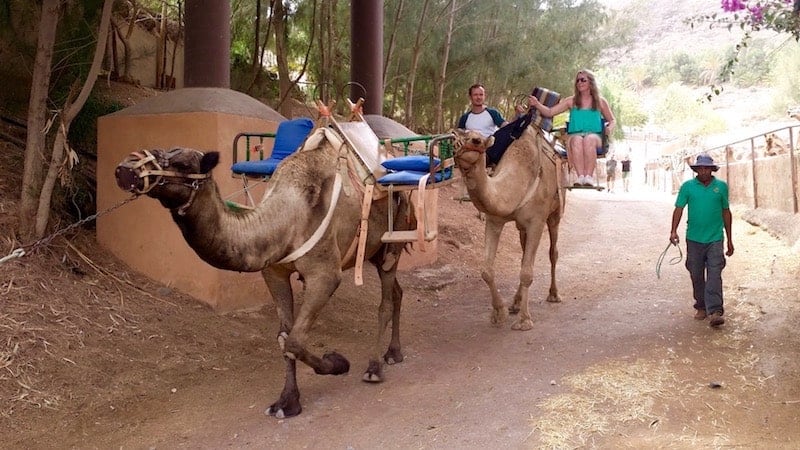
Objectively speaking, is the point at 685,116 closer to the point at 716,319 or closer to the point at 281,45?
the point at 281,45

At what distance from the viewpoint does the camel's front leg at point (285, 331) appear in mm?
5125

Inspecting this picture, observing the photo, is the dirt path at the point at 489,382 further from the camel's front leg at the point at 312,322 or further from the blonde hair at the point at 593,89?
the blonde hair at the point at 593,89

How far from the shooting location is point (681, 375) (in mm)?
5605

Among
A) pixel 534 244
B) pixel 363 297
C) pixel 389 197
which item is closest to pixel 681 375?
pixel 534 244

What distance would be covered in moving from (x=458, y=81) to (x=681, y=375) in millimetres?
12878

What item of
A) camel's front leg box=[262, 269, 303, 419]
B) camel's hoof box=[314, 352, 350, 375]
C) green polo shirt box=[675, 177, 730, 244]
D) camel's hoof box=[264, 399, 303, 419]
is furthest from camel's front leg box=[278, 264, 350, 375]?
green polo shirt box=[675, 177, 730, 244]

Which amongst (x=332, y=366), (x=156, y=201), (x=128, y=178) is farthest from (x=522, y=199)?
(x=128, y=178)

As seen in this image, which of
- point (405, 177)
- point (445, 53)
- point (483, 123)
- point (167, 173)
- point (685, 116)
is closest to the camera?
point (167, 173)

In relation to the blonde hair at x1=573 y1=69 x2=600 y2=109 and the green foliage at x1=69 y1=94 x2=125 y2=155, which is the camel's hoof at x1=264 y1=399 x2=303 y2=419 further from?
the green foliage at x1=69 y1=94 x2=125 y2=155

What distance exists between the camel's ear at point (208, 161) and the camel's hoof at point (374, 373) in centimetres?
272

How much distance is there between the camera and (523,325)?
7.30 metres

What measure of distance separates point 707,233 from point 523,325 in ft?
7.24

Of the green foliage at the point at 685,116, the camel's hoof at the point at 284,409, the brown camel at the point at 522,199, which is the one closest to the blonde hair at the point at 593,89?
the brown camel at the point at 522,199

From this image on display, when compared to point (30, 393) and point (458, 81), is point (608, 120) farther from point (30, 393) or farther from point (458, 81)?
point (458, 81)
